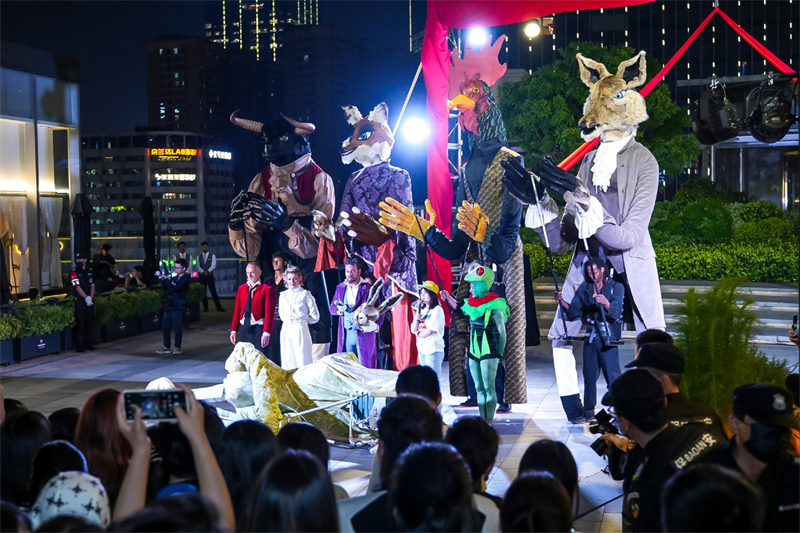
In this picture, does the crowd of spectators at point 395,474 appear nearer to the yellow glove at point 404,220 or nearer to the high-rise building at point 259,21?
the yellow glove at point 404,220

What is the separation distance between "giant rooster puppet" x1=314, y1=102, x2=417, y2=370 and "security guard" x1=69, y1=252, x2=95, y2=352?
507 centimetres

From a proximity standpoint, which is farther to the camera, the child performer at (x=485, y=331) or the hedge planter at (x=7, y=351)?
the hedge planter at (x=7, y=351)

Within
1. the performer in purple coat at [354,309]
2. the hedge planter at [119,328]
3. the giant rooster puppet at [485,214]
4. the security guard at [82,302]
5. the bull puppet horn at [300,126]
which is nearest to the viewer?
the giant rooster puppet at [485,214]

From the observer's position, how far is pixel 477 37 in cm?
784

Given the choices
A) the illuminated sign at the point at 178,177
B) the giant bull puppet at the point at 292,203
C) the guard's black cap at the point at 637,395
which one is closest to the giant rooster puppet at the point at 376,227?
the giant bull puppet at the point at 292,203

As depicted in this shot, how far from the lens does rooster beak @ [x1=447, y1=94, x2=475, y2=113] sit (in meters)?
7.36

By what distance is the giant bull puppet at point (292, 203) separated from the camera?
852cm

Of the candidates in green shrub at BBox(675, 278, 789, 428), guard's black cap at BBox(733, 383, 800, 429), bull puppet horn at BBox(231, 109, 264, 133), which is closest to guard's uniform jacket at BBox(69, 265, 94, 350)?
bull puppet horn at BBox(231, 109, 264, 133)

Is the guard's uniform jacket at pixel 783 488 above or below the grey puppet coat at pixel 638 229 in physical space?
below

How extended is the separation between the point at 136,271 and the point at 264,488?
42.5ft

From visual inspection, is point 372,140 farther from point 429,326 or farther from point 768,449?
point 768,449

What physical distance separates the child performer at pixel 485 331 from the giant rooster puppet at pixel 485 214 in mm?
441

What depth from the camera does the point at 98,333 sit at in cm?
1280

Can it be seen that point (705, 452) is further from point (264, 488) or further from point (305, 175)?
point (305, 175)
